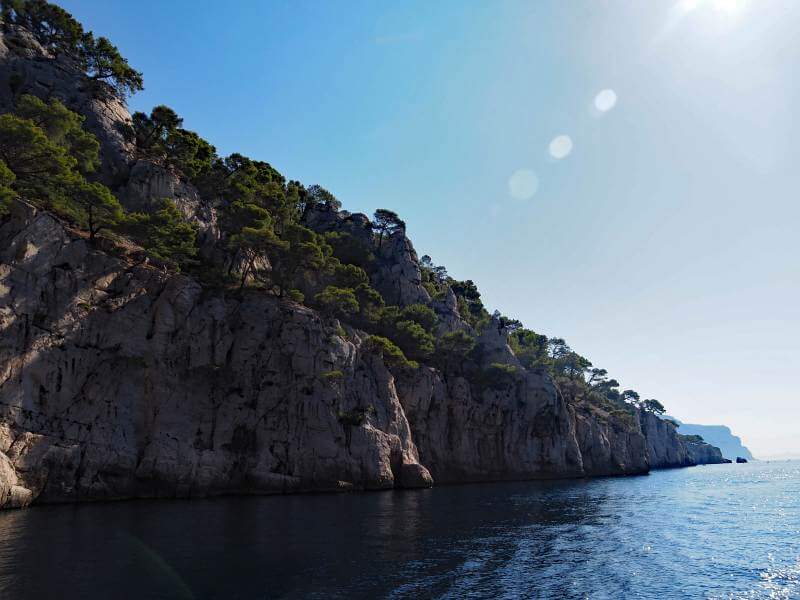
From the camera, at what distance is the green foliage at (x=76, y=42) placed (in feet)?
244

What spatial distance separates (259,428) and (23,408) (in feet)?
76.1

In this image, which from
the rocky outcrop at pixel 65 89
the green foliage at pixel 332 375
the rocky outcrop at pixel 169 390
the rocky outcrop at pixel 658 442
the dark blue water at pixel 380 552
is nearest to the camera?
the dark blue water at pixel 380 552

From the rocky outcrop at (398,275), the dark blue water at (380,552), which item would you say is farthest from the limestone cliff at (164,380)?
the rocky outcrop at (398,275)

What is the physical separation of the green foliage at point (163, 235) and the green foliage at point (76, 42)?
35693 millimetres

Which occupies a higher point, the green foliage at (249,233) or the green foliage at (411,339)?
the green foliage at (249,233)

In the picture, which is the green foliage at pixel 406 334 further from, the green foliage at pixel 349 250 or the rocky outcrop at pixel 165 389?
the green foliage at pixel 349 250

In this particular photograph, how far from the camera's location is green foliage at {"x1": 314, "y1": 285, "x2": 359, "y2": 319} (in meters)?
70.6

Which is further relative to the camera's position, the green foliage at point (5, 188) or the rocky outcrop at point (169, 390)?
the rocky outcrop at point (169, 390)

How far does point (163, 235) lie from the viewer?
56.2 metres

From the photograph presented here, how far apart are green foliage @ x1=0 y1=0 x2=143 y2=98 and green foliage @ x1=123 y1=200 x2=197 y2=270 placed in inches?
1405

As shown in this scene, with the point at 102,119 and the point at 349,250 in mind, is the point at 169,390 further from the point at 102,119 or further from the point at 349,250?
the point at 349,250

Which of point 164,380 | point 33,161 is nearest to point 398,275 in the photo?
point 164,380

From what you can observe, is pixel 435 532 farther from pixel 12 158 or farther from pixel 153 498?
pixel 12 158

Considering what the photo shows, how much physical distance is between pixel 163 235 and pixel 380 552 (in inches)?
1804
